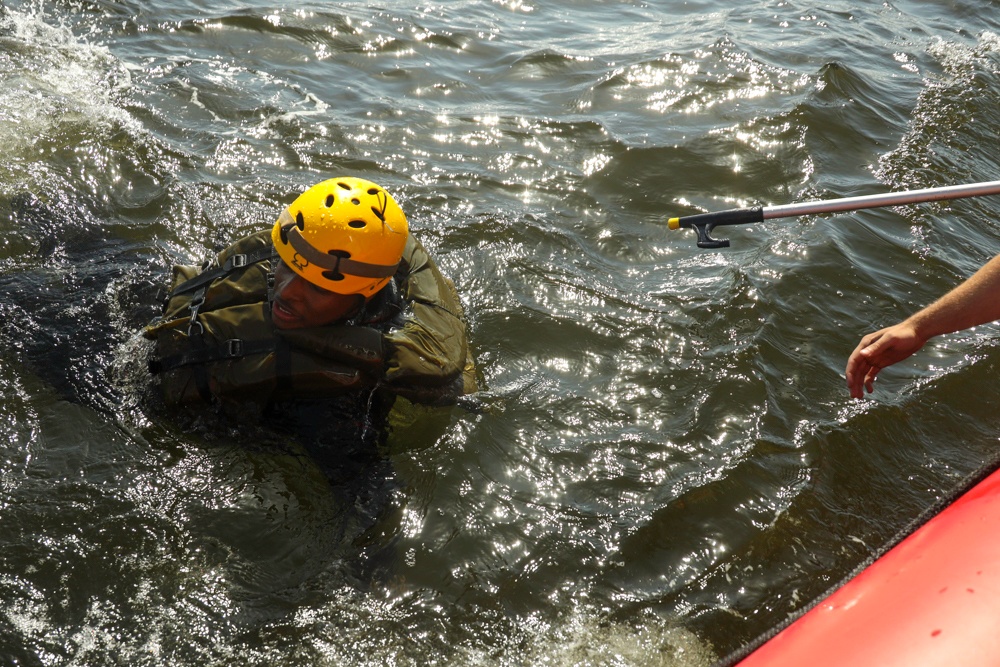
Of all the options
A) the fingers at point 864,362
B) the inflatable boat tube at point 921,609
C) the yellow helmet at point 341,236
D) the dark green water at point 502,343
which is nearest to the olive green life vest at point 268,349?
the yellow helmet at point 341,236

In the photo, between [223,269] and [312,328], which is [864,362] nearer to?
[312,328]

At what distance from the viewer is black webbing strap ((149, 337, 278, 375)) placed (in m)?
4.30

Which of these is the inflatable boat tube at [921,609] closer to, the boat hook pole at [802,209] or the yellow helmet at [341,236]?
the boat hook pole at [802,209]

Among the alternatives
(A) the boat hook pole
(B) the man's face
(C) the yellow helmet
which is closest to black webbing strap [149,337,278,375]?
(B) the man's face

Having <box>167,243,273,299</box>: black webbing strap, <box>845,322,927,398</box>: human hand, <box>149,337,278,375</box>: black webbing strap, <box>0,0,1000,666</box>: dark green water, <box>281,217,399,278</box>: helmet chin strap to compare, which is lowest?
<box>0,0,1000,666</box>: dark green water

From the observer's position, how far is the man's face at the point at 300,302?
4.34 m

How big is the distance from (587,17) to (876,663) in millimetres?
10495

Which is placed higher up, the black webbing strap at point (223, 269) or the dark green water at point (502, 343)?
the black webbing strap at point (223, 269)

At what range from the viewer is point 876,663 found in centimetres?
265

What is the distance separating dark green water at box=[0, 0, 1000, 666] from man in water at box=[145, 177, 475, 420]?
439 mm

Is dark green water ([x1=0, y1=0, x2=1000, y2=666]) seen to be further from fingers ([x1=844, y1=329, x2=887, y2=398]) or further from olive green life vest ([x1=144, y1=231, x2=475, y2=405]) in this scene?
fingers ([x1=844, y1=329, x2=887, y2=398])

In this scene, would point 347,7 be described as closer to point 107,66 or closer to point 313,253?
point 107,66

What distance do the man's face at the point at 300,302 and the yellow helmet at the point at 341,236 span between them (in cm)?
10

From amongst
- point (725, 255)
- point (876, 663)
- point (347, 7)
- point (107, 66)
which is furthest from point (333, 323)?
point (347, 7)
